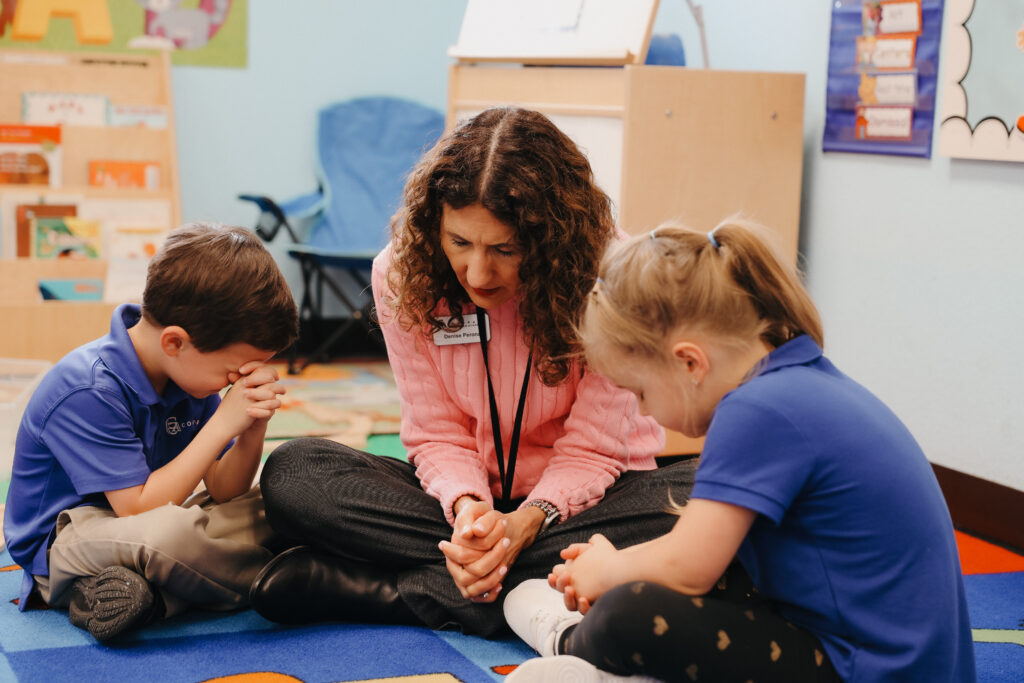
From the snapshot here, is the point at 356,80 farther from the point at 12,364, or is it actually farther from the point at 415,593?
the point at 415,593

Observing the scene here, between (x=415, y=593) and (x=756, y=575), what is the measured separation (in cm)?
59

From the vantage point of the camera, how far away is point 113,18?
3.66m

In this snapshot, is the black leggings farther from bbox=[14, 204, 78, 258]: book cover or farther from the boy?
bbox=[14, 204, 78, 258]: book cover

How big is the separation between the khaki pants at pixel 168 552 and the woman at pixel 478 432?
0.08m

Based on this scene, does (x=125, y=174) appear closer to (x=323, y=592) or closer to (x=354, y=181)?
(x=354, y=181)

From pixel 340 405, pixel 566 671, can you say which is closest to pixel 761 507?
pixel 566 671

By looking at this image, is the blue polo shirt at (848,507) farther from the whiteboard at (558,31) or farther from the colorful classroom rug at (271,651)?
the whiteboard at (558,31)

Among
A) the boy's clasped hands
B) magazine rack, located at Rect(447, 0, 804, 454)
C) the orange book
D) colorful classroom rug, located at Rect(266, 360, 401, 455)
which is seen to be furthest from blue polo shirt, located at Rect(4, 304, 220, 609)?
the orange book

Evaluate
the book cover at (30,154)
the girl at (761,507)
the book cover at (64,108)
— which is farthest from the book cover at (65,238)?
the girl at (761,507)

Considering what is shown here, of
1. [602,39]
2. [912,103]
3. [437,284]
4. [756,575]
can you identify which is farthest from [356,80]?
[756,575]

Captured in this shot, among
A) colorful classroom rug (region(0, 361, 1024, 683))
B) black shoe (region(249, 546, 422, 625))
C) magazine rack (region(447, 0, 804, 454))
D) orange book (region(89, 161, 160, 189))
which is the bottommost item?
colorful classroom rug (region(0, 361, 1024, 683))

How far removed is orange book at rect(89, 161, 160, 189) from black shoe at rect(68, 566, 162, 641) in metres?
2.21

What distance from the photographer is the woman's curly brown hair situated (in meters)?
1.40

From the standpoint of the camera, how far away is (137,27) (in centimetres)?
368
